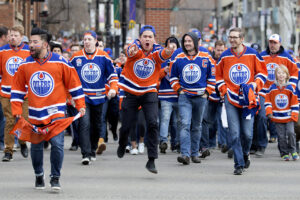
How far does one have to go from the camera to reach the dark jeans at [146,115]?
435 inches

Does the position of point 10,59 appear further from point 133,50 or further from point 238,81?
point 238,81

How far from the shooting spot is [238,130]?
11.4 m

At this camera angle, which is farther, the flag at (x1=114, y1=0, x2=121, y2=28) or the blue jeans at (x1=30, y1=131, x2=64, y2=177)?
the flag at (x1=114, y1=0, x2=121, y2=28)

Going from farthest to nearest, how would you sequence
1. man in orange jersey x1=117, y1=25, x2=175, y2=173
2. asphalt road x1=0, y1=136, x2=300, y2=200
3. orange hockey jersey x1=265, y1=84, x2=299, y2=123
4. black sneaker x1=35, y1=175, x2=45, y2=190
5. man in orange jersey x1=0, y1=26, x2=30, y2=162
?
1. orange hockey jersey x1=265, y1=84, x2=299, y2=123
2. man in orange jersey x1=0, y1=26, x2=30, y2=162
3. man in orange jersey x1=117, y1=25, x2=175, y2=173
4. black sneaker x1=35, y1=175, x2=45, y2=190
5. asphalt road x1=0, y1=136, x2=300, y2=200

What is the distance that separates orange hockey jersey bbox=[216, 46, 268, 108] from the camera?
11307 mm

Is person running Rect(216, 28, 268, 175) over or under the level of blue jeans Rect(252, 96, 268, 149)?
over

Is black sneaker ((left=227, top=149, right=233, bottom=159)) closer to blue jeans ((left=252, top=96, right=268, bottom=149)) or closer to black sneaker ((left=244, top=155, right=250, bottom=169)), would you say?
blue jeans ((left=252, top=96, right=268, bottom=149))

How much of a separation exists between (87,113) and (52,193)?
10.9 ft

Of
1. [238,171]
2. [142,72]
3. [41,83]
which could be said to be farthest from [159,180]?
[41,83]

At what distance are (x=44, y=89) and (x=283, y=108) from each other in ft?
18.3

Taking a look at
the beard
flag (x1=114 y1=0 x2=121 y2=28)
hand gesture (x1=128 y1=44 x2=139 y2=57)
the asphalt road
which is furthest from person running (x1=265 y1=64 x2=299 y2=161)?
flag (x1=114 y1=0 x2=121 y2=28)

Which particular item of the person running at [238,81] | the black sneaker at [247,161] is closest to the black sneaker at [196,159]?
the black sneaker at [247,161]

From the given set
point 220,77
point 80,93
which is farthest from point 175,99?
point 80,93

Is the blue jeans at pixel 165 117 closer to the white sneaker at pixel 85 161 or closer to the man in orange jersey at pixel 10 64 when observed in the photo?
the white sneaker at pixel 85 161
